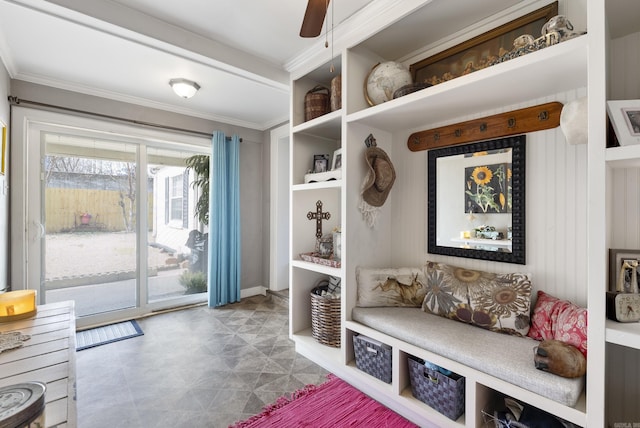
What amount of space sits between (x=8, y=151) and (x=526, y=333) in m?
4.00

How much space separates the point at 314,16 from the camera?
1.27 metres

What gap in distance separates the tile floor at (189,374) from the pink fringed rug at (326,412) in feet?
0.33

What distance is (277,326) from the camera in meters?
3.02

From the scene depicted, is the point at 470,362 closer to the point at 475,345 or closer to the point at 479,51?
the point at 475,345

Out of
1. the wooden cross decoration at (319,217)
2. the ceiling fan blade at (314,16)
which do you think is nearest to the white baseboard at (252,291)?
the wooden cross decoration at (319,217)

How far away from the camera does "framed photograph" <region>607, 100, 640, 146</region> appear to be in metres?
1.07

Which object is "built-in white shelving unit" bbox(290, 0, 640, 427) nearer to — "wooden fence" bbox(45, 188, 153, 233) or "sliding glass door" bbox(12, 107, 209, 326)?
"sliding glass door" bbox(12, 107, 209, 326)

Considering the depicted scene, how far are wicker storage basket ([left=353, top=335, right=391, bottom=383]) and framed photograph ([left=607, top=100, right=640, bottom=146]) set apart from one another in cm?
143

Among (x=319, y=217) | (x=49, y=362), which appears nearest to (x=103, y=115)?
(x=319, y=217)

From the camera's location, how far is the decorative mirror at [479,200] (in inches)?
66.9

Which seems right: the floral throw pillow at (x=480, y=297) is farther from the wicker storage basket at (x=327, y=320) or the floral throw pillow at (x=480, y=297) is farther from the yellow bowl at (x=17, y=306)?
the yellow bowl at (x=17, y=306)

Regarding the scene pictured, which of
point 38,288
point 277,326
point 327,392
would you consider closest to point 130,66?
point 38,288

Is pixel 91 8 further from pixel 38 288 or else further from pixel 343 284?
pixel 38 288

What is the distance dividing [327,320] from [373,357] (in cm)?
53
